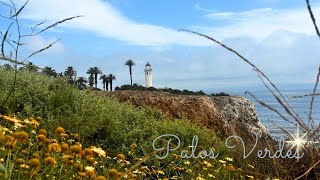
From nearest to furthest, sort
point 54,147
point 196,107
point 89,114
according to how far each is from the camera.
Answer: point 54,147 < point 89,114 < point 196,107

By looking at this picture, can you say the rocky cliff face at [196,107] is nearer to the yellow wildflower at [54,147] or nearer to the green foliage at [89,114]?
the green foliage at [89,114]

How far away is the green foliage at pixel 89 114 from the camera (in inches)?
318

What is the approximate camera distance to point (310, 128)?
1.63 metres

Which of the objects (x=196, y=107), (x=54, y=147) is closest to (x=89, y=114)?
(x=196, y=107)

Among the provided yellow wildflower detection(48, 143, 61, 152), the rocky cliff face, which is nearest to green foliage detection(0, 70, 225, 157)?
the rocky cliff face

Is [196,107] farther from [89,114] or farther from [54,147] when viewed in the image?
[54,147]

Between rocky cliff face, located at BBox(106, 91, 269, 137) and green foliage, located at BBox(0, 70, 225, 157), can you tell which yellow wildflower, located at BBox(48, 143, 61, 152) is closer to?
green foliage, located at BBox(0, 70, 225, 157)

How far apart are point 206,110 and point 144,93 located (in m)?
1.73

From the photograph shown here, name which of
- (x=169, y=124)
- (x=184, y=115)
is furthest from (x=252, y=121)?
(x=169, y=124)

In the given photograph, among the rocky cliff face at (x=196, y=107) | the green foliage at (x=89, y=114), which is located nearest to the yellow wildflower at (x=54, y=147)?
the green foliage at (x=89, y=114)

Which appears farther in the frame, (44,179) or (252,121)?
(252,121)

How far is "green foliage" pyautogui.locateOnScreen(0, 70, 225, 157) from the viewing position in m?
8.08

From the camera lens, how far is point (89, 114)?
8891mm

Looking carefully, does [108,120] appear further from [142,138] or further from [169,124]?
[169,124]
